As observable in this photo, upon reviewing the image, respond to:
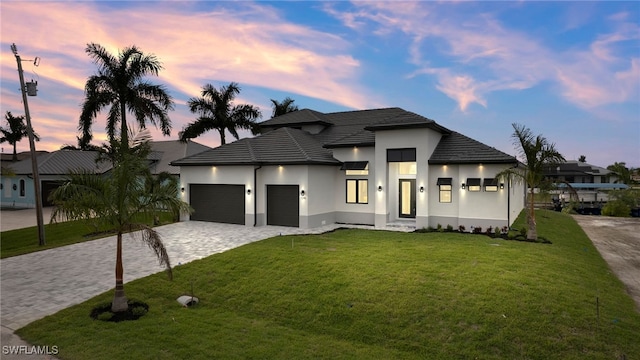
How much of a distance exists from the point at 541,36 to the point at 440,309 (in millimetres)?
19214

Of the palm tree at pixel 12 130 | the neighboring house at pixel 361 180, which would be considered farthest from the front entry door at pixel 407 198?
the palm tree at pixel 12 130

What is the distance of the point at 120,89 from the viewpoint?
75.2 ft

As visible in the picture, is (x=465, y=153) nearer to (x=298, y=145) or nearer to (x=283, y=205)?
(x=298, y=145)

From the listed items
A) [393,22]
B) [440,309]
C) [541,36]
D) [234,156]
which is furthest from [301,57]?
[440,309]

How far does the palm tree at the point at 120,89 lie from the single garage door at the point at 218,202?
257 inches

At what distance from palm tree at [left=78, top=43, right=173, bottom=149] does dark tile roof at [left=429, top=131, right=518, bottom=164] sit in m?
19.8

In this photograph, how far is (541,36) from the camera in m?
19.8

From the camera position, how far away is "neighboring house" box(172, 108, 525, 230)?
18406 mm

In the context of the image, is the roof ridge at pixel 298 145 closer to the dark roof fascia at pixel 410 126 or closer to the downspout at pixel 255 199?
the downspout at pixel 255 199

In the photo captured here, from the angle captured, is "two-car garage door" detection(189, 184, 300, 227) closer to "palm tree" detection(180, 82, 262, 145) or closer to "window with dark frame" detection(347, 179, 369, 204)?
"window with dark frame" detection(347, 179, 369, 204)

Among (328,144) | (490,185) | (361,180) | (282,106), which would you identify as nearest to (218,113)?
(282,106)

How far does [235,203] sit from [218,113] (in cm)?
1428

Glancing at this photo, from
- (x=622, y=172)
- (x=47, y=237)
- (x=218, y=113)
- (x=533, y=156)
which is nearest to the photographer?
(x=533, y=156)

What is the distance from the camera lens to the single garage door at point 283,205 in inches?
787
